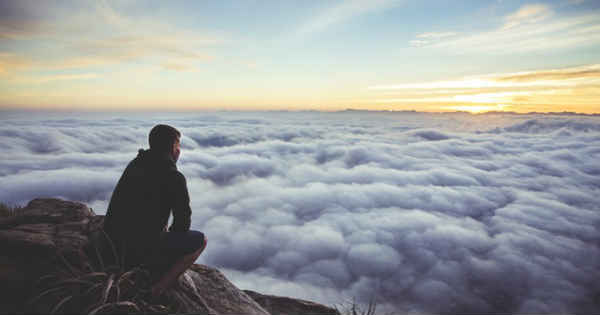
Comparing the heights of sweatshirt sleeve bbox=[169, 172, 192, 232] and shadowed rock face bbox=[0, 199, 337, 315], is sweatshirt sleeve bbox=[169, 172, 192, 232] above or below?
above

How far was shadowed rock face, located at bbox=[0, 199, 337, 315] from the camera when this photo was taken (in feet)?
9.34

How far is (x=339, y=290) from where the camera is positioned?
47.7 metres

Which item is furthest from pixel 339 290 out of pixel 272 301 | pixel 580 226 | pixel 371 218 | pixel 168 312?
pixel 580 226

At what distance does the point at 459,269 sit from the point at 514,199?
40180 millimetres

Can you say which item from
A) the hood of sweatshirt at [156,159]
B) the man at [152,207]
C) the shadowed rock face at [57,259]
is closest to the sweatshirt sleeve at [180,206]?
the man at [152,207]

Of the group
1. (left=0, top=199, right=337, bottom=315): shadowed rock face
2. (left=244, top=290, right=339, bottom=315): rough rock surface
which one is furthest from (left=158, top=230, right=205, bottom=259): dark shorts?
(left=244, top=290, right=339, bottom=315): rough rock surface

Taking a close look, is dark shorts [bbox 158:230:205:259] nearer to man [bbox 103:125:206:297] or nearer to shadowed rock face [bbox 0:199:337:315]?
man [bbox 103:125:206:297]

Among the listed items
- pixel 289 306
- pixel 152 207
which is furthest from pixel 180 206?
pixel 289 306

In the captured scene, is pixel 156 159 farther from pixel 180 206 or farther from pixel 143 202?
pixel 180 206

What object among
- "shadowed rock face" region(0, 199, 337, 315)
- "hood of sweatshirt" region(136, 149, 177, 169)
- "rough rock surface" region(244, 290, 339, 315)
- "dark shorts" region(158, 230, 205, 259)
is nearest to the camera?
"shadowed rock face" region(0, 199, 337, 315)

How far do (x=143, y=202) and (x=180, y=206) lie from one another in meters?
0.39

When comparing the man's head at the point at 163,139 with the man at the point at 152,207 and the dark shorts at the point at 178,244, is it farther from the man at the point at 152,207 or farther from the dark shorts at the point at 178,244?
the dark shorts at the point at 178,244

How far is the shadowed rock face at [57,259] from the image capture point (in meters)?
2.85

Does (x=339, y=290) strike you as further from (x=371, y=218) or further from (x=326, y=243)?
(x=371, y=218)
